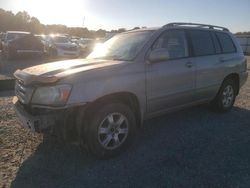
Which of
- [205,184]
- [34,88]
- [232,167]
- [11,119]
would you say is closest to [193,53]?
[232,167]

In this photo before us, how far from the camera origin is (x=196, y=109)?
6805 mm

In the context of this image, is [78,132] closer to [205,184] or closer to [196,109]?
[205,184]

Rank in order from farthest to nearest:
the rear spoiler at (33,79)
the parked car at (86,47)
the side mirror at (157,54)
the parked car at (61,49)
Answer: the parked car at (86,47) < the parked car at (61,49) < the side mirror at (157,54) < the rear spoiler at (33,79)

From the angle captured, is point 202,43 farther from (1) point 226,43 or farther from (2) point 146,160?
(2) point 146,160

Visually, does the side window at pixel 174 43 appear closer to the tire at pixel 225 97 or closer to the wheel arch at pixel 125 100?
the wheel arch at pixel 125 100

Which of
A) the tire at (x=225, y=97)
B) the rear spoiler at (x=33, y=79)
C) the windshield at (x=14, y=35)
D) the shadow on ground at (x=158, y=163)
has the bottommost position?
the shadow on ground at (x=158, y=163)

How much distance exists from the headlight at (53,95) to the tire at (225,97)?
379 centimetres

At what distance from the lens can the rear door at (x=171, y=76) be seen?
14.9ft

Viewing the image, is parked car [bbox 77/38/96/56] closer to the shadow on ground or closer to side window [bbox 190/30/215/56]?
side window [bbox 190/30/215/56]

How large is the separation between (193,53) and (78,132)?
2700mm

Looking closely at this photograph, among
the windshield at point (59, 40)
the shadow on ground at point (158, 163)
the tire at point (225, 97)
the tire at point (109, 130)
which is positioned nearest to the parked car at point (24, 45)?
the windshield at point (59, 40)

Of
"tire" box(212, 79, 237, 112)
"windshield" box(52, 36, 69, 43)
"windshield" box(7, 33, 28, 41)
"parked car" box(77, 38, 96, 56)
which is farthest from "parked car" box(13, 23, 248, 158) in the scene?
"parked car" box(77, 38, 96, 56)

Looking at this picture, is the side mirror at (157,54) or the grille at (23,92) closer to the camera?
the grille at (23,92)

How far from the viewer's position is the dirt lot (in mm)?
3545
